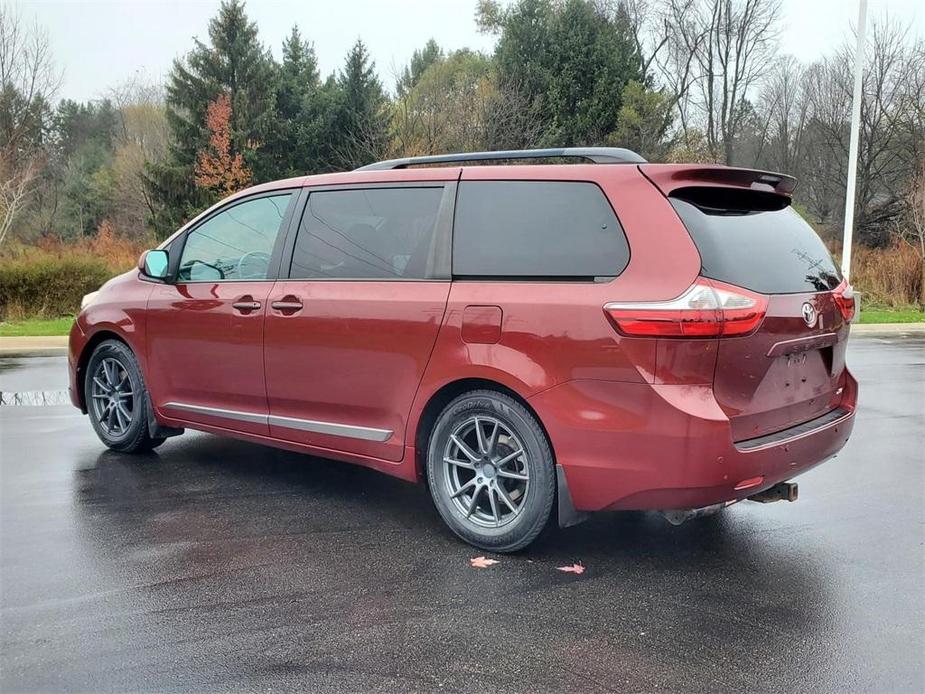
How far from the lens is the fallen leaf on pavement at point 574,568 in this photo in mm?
3806

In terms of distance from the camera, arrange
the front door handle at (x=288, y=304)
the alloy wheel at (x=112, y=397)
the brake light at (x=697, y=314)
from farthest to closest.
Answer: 1. the alloy wheel at (x=112, y=397)
2. the front door handle at (x=288, y=304)
3. the brake light at (x=697, y=314)

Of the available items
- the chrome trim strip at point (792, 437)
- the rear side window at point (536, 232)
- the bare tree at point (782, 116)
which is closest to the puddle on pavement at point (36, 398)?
the rear side window at point (536, 232)

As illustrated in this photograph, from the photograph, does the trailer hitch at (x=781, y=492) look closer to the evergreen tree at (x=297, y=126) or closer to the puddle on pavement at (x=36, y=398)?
the puddle on pavement at (x=36, y=398)

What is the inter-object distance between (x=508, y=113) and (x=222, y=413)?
2457 centimetres

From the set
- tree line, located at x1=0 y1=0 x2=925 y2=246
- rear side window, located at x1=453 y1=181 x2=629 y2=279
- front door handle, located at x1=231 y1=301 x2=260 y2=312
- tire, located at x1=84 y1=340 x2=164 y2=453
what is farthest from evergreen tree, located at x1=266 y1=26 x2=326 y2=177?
rear side window, located at x1=453 y1=181 x2=629 y2=279

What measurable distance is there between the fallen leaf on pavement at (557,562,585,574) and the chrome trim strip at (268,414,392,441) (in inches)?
44.3

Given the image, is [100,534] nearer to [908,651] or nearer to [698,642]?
[698,642]

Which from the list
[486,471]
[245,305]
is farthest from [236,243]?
[486,471]

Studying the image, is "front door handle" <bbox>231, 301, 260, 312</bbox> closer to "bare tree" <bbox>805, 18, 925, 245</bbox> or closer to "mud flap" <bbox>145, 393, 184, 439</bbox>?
"mud flap" <bbox>145, 393, 184, 439</bbox>

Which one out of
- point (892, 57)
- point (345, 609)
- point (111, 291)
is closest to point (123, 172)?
point (892, 57)

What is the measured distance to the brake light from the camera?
133 inches

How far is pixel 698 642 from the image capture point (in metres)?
3.13

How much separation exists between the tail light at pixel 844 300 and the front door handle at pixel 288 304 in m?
2.81

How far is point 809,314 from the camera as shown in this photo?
3.79 m
